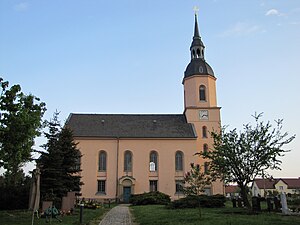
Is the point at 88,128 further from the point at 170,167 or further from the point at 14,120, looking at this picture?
the point at 14,120

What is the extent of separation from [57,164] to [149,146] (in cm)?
1843

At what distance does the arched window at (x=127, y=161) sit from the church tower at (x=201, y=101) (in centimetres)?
909

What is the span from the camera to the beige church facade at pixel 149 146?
41344 mm

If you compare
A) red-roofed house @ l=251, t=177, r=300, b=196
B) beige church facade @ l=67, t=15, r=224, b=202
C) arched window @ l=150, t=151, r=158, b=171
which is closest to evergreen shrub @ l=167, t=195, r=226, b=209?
beige church facade @ l=67, t=15, r=224, b=202

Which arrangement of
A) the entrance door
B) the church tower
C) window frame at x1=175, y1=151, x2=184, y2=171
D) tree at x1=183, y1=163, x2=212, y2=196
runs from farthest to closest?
the church tower, window frame at x1=175, y1=151, x2=184, y2=171, the entrance door, tree at x1=183, y1=163, x2=212, y2=196

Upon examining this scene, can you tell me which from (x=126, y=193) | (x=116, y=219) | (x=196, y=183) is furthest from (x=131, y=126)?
(x=116, y=219)

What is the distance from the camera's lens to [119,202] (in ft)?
131

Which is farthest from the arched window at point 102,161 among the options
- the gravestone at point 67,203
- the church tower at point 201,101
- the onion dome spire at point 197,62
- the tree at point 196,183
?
the tree at point 196,183

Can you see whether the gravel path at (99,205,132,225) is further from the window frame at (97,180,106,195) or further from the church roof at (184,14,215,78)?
the church roof at (184,14,215,78)

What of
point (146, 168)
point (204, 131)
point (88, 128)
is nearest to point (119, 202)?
point (146, 168)

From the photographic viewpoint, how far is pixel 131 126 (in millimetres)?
45031

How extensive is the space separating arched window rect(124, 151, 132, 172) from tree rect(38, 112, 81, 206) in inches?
558

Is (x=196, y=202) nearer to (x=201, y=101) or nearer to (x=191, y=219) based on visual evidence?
(x=191, y=219)

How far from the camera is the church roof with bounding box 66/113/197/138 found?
4312 cm
